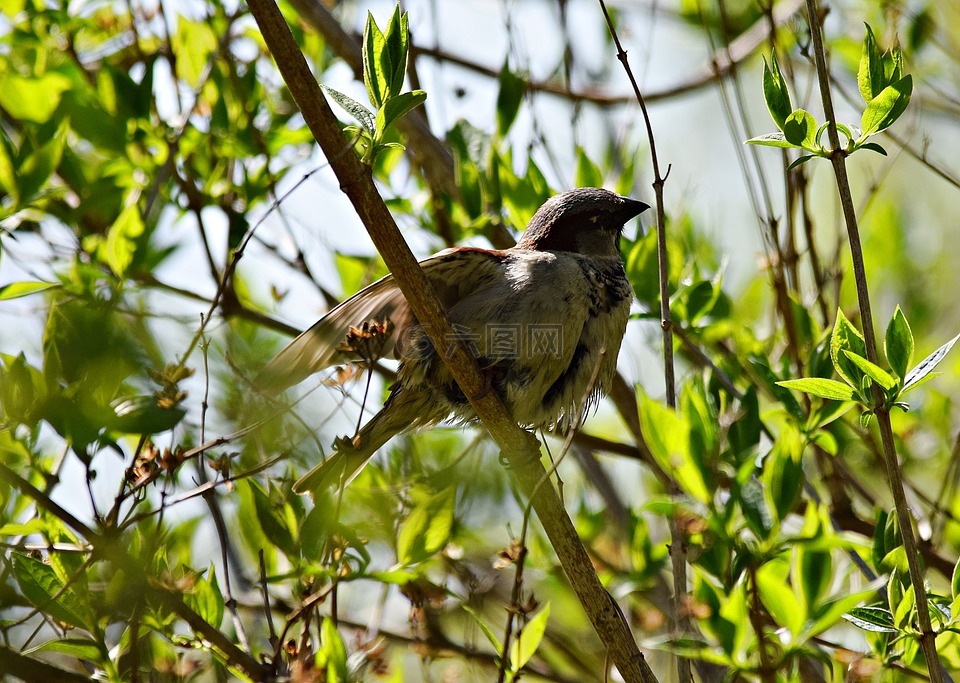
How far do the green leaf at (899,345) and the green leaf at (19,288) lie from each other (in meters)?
2.87

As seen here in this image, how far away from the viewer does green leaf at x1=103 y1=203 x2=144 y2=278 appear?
12.4 ft

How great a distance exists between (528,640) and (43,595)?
1.43 metres

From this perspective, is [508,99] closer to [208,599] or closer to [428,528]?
[428,528]

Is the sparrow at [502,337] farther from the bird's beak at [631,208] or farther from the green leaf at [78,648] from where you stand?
the green leaf at [78,648]

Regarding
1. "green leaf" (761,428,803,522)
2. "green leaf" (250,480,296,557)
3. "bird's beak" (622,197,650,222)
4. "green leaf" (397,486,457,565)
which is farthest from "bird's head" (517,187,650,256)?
"green leaf" (250,480,296,557)

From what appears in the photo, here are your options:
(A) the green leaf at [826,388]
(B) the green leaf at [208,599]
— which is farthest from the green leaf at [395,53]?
(B) the green leaf at [208,599]

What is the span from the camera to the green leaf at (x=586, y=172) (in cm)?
423

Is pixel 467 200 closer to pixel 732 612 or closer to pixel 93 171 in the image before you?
Answer: pixel 93 171

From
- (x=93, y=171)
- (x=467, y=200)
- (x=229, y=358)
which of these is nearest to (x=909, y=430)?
(x=467, y=200)

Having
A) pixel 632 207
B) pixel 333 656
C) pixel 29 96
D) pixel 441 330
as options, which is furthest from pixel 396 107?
pixel 29 96

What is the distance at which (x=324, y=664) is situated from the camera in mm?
2752

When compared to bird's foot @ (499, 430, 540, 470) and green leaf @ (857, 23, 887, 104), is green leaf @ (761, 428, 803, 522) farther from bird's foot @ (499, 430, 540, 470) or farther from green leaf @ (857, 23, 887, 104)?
green leaf @ (857, 23, 887, 104)

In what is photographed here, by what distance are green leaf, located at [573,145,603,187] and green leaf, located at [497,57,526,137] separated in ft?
1.14

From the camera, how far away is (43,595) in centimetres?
270
